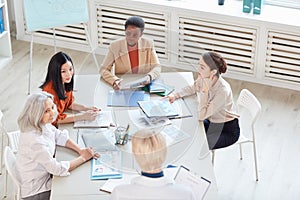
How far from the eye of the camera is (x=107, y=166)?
3467 mm

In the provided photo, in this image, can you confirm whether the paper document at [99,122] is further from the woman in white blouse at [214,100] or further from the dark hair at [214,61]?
the dark hair at [214,61]

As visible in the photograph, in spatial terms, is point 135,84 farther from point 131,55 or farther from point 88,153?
point 88,153

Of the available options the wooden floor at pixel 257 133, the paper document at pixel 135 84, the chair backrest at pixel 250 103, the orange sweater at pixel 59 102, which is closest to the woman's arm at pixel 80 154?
the orange sweater at pixel 59 102

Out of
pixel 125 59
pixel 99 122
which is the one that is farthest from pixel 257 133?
pixel 99 122

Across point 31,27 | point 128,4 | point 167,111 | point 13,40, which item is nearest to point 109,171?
point 167,111

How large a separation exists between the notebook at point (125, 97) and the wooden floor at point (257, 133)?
847mm

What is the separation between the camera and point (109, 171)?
343 cm

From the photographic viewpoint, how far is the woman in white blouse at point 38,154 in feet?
11.3

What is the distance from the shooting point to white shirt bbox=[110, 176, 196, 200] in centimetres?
289

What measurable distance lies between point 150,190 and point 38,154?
83cm

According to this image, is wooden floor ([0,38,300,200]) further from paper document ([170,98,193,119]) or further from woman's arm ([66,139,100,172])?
woman's arm ([66,139,100,172])

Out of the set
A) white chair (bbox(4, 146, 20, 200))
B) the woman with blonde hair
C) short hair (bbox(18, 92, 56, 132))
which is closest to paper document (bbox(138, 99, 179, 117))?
short hair (bbox(18, 92, 56, 132))

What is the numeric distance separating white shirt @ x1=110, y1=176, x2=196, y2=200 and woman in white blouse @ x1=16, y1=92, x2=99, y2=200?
1.95 ft

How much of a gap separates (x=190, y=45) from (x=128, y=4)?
0.68 meters
